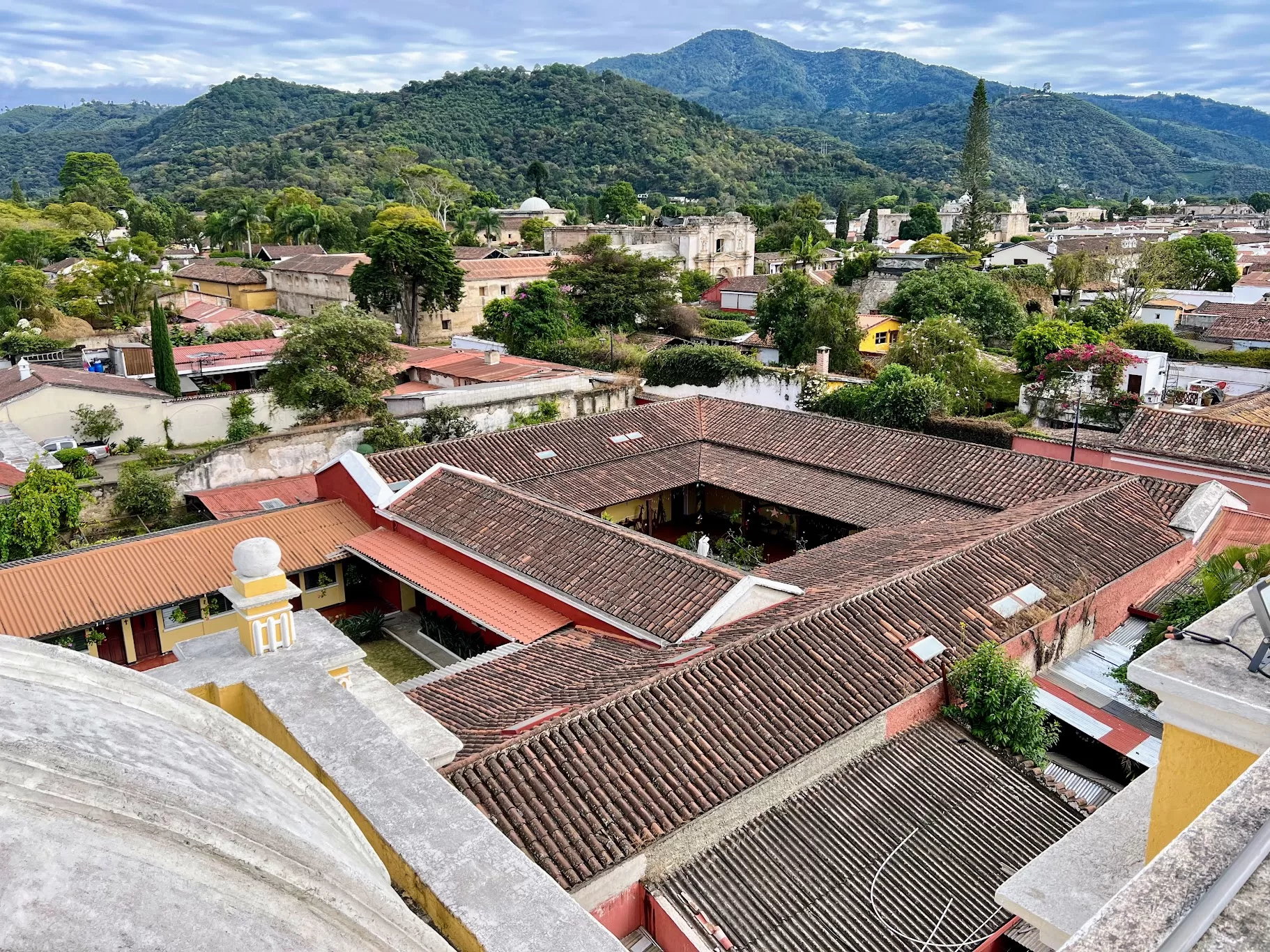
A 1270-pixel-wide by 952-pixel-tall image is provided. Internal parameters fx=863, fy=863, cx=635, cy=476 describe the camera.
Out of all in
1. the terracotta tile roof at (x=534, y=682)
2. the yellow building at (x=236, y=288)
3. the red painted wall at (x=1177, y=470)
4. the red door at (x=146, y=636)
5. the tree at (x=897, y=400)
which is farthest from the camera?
the yellow building at (x=236, y=288)

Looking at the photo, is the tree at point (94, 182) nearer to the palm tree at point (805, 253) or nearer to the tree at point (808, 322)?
the palm tree at point (805, 253)

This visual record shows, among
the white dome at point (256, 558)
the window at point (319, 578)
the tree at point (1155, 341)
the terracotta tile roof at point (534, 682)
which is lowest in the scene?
the window at point (319, 578)

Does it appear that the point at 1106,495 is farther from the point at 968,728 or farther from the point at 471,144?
the point at 471,144

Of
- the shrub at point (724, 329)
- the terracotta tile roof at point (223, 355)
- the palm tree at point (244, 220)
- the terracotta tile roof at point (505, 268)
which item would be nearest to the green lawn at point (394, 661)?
the terracotta tile roof at point (223, 355)

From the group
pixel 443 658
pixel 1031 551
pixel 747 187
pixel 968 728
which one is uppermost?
pixel 747 187

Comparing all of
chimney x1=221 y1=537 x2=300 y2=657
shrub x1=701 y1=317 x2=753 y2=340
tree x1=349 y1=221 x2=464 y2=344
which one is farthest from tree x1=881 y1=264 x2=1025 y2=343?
chimney x1=221 y1=537 x2=300 y2=657

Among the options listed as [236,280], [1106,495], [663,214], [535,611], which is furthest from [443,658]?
[663,214]
